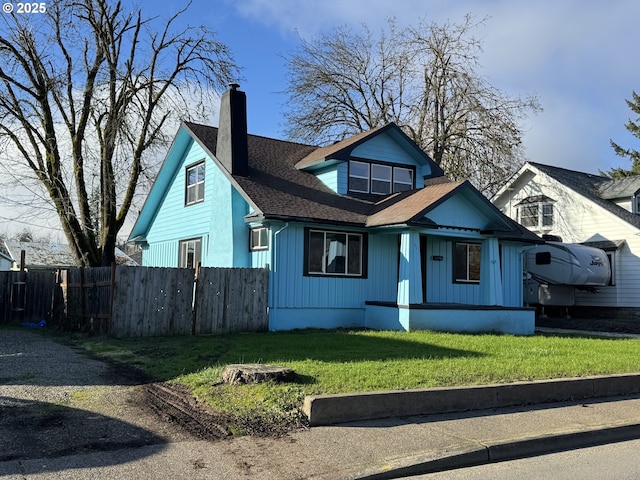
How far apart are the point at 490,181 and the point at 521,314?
46.2 feet

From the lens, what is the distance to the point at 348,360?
10.0 meters

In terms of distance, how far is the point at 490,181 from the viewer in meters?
30.0

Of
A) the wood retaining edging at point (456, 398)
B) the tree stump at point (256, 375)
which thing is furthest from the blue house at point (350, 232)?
the tree stump at point (256, 375)

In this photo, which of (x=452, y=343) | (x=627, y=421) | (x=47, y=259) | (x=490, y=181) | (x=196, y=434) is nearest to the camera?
(x=196, y=434)

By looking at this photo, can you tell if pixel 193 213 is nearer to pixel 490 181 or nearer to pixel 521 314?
pixel 521 314

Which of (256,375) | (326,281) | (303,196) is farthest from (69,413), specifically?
(303,196)

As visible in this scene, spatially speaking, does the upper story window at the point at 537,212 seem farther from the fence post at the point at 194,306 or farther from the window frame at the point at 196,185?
the fence post at the point at 194,306

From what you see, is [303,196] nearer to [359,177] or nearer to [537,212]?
[359,177]

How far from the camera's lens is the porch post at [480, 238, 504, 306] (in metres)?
17.4

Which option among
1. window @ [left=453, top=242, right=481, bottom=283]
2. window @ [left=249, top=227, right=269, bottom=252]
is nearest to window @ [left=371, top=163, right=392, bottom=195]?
window @ [left=453, top=242, right=481, bottom=283]

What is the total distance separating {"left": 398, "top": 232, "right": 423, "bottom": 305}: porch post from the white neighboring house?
11810 millimetres

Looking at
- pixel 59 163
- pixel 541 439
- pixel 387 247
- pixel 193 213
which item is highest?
pixel 59 163

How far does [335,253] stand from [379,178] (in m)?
4.01

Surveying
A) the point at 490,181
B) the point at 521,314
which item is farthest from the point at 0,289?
the point at 490,181
